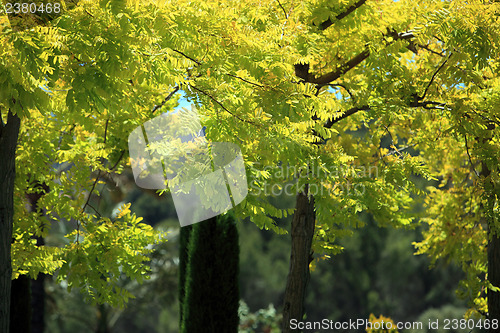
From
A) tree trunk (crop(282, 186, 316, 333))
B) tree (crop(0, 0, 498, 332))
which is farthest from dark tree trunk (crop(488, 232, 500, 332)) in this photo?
tree trunk (crop(282, 186, 316, 333))

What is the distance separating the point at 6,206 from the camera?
6289mm

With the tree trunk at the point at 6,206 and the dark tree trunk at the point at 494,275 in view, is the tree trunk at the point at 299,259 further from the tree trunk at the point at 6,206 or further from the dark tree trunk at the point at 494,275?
the tree trunk at the point at 6,206

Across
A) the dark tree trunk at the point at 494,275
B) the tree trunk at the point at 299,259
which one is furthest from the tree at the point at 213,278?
the dark tree trunk at the point at 494,275

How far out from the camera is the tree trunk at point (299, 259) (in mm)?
9305

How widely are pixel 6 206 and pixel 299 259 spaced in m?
4.92

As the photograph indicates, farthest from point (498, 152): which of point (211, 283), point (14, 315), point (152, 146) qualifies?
point (14, 315)

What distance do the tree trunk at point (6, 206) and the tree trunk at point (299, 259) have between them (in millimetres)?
4675

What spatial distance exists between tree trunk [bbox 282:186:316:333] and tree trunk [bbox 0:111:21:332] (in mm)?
4675

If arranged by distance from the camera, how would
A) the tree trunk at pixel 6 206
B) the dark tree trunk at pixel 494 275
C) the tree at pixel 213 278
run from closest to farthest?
the tree trunk at pixel 6 206 < the dark tree trunk at pixel 494 275 < the tree at pixel 213 278

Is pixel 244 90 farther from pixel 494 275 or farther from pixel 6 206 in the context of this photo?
pixel 494 275

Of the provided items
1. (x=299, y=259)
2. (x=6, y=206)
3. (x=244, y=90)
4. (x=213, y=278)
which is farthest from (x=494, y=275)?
(x=6, y=206)

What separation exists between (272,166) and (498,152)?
330 centimetres

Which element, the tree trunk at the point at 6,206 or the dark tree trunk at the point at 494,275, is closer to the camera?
the tree trunk at the point at 6,206

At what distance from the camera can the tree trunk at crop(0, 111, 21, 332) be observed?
20.4 ft
